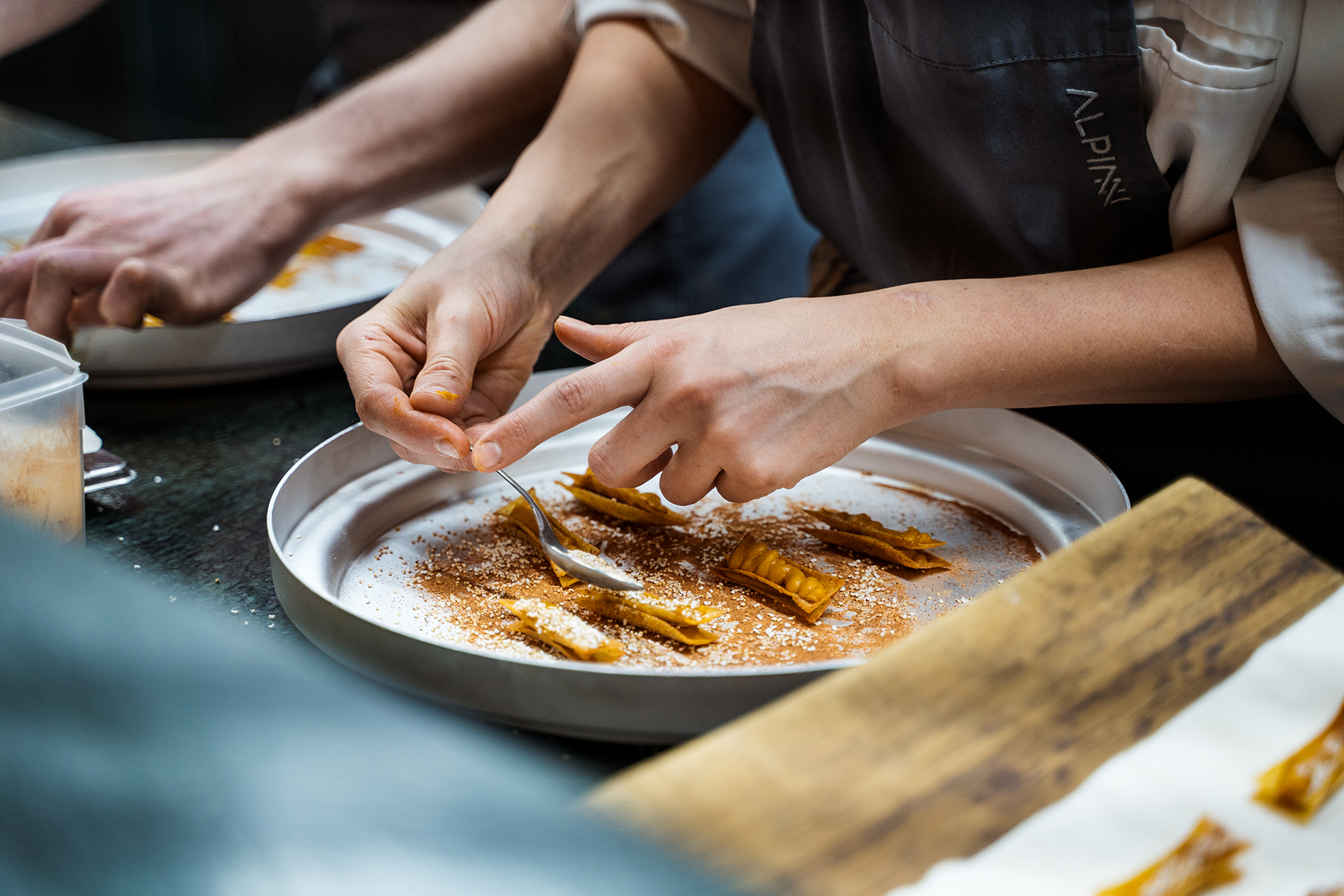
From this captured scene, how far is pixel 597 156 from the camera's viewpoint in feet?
3.59

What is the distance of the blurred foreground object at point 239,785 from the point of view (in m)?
0.29

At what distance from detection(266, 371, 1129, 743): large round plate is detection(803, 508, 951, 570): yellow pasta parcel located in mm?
90

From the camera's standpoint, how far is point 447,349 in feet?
2.81

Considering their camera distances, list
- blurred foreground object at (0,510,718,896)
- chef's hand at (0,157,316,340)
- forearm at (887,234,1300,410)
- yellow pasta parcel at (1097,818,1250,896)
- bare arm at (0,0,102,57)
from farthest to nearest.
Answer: bare arm at (0,0,102,57) < chef's hand at (0,157,316,340) < forearm at (887,234,1300,410) < yellow pasta parcel at (1097,818,1250,896) < blurred foreground object at (0,510,718,896)

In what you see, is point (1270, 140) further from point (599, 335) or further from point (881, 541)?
point (599, 335)

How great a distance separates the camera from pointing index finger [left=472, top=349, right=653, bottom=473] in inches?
29.2

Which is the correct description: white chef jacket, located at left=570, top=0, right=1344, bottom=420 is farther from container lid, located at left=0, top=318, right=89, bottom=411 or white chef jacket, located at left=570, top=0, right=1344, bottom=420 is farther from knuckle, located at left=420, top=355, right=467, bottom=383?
container lid, located at left=0, top=318, right=89, bottom=411

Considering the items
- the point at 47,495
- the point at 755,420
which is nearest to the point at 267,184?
the point at 47,495

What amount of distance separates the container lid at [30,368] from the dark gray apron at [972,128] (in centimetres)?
64

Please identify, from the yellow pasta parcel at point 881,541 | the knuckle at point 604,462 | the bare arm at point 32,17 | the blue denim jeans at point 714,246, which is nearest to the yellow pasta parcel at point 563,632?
the knuckle at point 604,462

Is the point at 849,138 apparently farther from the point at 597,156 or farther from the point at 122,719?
the point at 122,719

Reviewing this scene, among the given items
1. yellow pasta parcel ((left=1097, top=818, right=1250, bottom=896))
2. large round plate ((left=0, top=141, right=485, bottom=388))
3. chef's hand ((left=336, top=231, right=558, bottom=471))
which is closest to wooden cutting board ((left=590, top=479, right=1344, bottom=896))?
yellow pasta parcel ((left=1097, top=818, right=1250, bottom=896))

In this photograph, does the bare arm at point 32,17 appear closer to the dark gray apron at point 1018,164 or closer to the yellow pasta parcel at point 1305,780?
the dark gray apron at point 1018,164

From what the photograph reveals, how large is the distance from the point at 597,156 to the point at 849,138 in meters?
0.26
